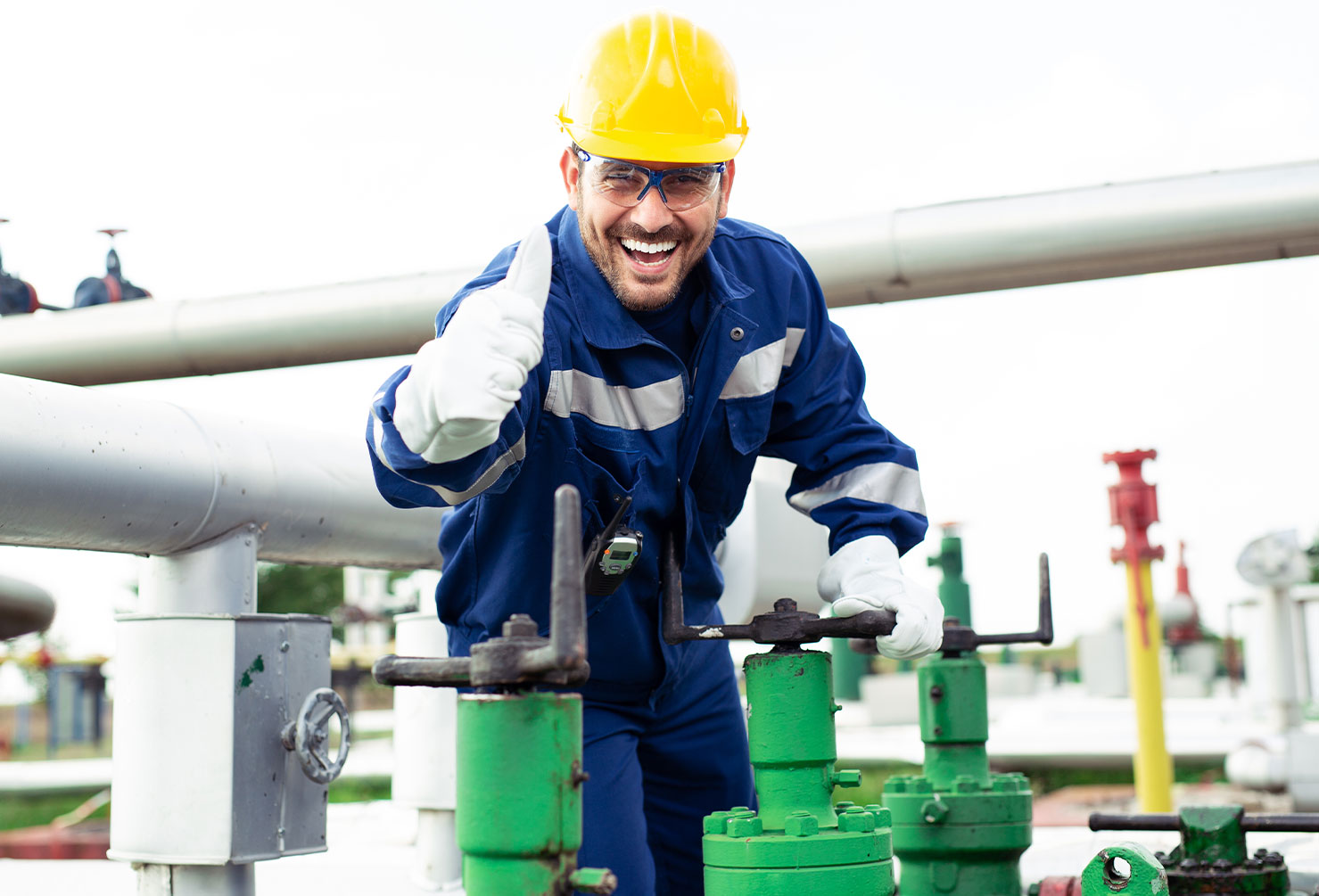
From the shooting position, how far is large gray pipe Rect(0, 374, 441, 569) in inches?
67.6

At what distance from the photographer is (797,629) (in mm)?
1633

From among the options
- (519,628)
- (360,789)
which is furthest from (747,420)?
(360,789)

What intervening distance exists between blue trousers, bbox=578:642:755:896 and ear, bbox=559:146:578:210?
2.19 ft

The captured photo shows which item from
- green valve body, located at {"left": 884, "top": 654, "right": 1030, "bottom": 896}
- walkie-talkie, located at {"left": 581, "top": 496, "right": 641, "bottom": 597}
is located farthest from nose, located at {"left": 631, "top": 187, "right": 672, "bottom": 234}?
green valve body, located at {"left": 884, "top": 654, "right": 1030, "bottom": 896}

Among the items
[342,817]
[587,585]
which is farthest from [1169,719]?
[587,585]

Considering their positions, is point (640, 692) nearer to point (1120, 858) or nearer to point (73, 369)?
point (1120, 858)

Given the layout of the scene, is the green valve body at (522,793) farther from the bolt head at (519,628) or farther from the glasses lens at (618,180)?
the glasses lens at (618,180)

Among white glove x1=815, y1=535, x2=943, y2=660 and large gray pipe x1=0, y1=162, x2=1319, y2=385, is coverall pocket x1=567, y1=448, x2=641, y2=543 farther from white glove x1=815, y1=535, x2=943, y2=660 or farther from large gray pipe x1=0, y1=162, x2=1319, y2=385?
large gray pipe x1=0, y1=162, x2=1319, y2=385

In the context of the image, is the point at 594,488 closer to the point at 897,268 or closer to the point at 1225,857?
the point at 1225,857

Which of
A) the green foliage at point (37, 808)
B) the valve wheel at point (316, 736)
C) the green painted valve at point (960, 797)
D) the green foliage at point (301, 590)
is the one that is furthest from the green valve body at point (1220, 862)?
the green foliage at point (301, 590)

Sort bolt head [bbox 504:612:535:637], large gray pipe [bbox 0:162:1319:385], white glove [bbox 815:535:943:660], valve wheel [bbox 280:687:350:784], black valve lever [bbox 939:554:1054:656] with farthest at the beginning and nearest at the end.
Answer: large gray pipe [bbox 0:162:1319:385] < black valve lever [bbox 939:554:1054:656] < valve wheel [bbox 280:687:350:784] < white glove [bbox 815:535:943:660] < bolt head [bbox 504:612:535:637]

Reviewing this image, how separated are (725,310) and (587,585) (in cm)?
42

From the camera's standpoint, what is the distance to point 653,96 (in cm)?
175

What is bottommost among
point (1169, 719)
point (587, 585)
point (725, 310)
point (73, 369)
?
point (1169, 719)
